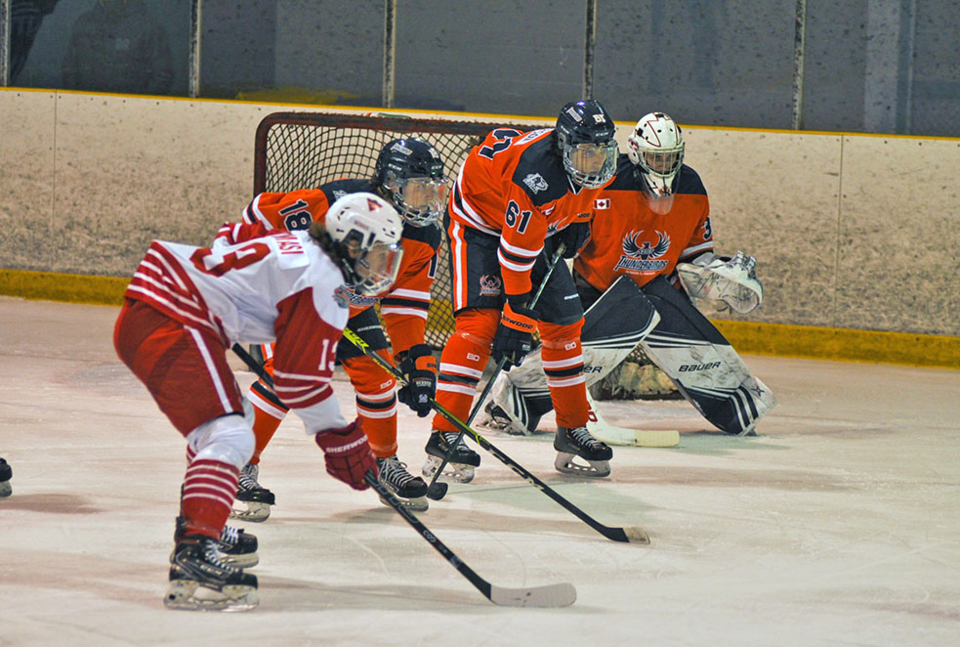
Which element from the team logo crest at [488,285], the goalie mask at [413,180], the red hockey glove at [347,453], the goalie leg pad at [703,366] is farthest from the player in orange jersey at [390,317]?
the goalie leg pad at [703,366]

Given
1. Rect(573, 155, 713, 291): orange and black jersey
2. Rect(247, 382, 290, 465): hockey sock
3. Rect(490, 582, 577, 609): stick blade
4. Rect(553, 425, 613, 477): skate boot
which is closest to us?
Rect(490, 582, 577, 609): stick blade

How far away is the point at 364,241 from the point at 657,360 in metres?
2.45

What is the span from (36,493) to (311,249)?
1378mm

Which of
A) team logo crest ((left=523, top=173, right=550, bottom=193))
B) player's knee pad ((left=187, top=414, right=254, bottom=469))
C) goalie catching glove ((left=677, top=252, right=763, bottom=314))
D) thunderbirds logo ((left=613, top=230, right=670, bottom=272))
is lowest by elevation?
player's knee pad ((left=187, top=414, right=254, bottom=469))

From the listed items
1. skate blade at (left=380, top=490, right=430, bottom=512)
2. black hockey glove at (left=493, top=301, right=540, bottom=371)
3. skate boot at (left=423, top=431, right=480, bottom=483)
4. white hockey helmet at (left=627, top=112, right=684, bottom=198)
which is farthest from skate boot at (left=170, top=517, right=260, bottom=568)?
white hockey helmet at (left=627, top=112, right=684, bottom=198)

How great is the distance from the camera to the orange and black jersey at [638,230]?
486 cm

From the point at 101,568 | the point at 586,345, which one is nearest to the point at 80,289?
the point at 586,345

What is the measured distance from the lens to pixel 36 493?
Result: 362 centimetres

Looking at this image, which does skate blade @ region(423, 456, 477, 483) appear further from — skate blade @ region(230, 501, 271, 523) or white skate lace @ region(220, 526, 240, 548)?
white skate lace @ region(220, 526, 240, 548)

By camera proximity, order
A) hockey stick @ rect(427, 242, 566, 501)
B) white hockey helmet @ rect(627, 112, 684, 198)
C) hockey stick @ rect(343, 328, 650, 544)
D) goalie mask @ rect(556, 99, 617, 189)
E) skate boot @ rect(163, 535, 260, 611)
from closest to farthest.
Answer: skate boot @ rect(163, 535, 260, 611) < hockey stick @ rect(343, 328, 650, 544) < hockey stick @ rect(427, 242, 566, 501) < goalie mask @ rect(556, 99, 617, 189) < white hockey helmet @ rect(627, 112, 684, 198)

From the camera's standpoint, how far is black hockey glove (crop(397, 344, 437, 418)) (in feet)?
11.8

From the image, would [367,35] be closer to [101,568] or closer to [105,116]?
[105,116]

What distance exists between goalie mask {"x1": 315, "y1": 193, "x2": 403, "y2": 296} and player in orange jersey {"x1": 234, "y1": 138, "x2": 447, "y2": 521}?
68 centimetres

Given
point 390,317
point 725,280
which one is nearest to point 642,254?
point 725,280
